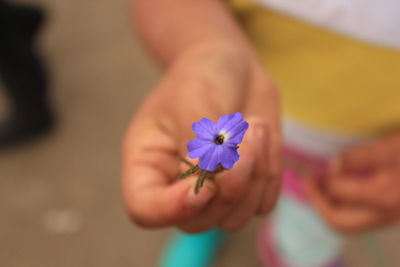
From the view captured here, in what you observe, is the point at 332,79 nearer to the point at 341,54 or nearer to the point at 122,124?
the point at 341,54

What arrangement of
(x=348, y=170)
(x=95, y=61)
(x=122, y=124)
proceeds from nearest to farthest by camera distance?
(x=348, y=170), (x=122, y=124), (x=95, y=61)

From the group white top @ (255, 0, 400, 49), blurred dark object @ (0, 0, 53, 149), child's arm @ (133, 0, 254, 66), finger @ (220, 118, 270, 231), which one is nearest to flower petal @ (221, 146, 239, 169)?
finger @ (220, 118, 270, 231)

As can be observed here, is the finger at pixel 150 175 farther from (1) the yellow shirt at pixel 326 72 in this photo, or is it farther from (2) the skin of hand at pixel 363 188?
(2) the skin of hand at pixel 363 188

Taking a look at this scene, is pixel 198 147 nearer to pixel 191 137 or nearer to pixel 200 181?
pixel 200 181

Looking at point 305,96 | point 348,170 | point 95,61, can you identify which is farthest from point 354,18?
point 95,61

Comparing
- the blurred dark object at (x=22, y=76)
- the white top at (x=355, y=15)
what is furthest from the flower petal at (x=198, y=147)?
the blurred dark object at (x=22, y=76)

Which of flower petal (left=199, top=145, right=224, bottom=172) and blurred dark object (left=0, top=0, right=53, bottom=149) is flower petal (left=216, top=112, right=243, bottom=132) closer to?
flower petal (left=199, top=145, right=224, bottom=172)

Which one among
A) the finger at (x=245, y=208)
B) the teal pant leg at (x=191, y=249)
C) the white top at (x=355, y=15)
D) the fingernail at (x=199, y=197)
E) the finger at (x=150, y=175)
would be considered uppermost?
the teal pant leg at (x=191, y=249)
